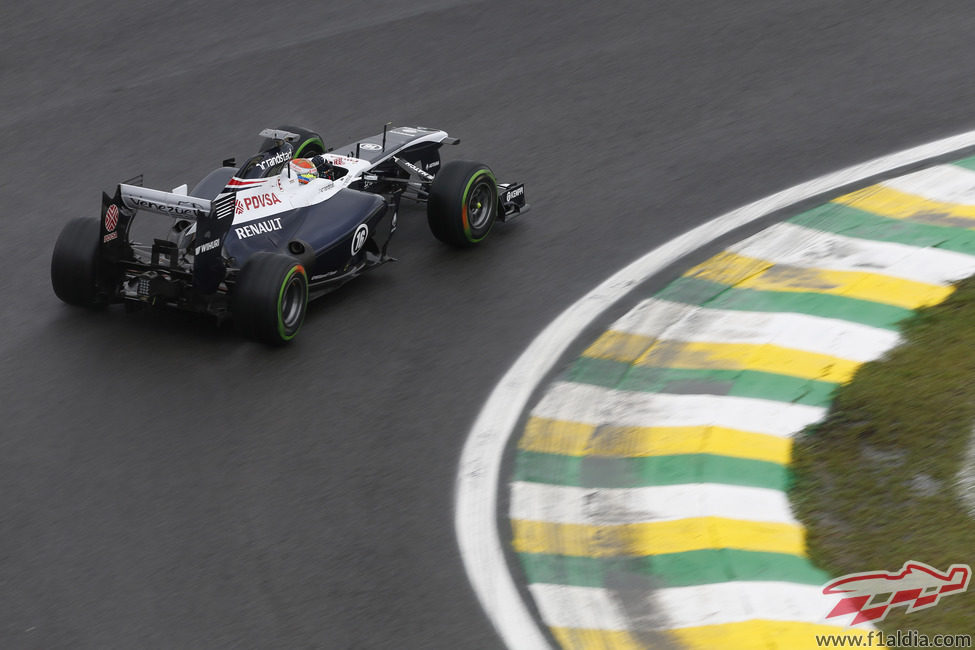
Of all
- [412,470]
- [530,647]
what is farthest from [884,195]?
[530,647]

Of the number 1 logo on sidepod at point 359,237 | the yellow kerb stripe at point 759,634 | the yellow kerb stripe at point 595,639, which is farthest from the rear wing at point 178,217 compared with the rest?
the yellow kerb stripe at point 759,634

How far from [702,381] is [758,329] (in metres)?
0.81

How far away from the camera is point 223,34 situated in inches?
570

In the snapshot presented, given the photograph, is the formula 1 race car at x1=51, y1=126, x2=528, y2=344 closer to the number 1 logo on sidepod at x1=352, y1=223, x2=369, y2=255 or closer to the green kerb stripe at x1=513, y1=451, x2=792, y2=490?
the number 1 logo on sidepod at x1=352, y1=223, x2=369, y2=255

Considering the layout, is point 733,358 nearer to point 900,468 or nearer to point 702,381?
point 702,381

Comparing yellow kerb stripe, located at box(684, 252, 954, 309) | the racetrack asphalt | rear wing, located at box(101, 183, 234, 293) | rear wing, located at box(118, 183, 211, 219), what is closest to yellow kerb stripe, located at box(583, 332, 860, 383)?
the racetrack asphalt

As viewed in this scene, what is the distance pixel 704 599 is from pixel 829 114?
7.20 m

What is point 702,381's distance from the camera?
8008 millimetres

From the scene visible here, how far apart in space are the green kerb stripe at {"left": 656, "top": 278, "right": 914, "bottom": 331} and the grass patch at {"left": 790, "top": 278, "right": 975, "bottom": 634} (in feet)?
1.09

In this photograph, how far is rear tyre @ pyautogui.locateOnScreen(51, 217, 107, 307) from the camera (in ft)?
29.0

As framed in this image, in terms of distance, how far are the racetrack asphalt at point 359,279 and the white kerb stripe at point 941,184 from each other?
24.0 inches

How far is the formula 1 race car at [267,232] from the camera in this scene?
853 centimetres

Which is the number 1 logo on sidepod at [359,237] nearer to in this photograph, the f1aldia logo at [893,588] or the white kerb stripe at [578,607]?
the white kerb stripe at [578,607]

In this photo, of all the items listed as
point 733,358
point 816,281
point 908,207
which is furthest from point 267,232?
point 908,207
